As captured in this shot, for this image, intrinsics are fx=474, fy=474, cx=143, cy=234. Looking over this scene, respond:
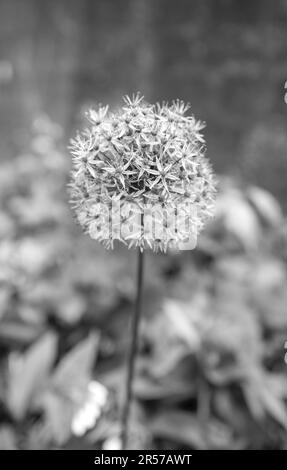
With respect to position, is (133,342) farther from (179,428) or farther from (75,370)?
(179,428)

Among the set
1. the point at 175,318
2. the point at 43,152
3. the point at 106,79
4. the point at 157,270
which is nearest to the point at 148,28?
the point at 106,79

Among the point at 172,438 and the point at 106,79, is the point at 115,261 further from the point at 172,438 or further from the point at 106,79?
the point at 106,79

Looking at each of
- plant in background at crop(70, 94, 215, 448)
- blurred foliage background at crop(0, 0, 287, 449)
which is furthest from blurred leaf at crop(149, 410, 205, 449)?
plant in background at crop(70, 94, 215, 448)

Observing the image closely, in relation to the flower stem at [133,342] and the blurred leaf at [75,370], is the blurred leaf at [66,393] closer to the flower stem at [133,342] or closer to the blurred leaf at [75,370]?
the blurred leaf at [75,370]

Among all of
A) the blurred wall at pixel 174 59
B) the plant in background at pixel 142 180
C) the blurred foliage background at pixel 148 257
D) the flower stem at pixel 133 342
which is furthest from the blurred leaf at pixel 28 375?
the blurred wall at pixel 174 59

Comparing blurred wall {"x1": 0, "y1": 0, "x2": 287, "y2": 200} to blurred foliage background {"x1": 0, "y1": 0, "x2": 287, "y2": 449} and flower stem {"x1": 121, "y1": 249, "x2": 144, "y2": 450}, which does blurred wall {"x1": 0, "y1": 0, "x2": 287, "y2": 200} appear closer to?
blurred foliage background {"x1": 0, "y1": 0, "x2": 287, "y2": 449}

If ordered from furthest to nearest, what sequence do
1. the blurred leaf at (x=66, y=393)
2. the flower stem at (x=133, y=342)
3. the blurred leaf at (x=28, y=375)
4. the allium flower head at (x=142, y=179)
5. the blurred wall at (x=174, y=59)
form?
the blurred wall at (x=174, y=59) → the blurred leaf at (x=28, y=375) → the blurred leaf at (x=66, y=393) → the flower stem at (x=133, y=342) → the allium flower head at (x=142, y=179)

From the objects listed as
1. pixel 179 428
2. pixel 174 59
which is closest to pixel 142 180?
pixel 179 428

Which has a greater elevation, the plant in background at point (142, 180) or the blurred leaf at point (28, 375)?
the plant in background at point (142, 180)
